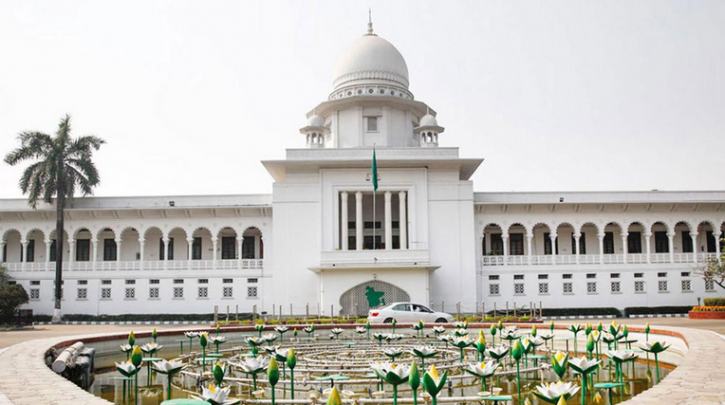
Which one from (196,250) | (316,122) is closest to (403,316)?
(316,122)

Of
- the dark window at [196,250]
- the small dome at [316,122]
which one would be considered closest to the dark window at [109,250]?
the dark window at [196,250]

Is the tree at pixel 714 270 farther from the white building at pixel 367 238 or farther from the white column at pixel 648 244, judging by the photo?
the white column at pixel 648 244

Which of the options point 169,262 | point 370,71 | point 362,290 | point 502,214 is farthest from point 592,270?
point 169,262

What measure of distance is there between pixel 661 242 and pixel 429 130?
618 inches

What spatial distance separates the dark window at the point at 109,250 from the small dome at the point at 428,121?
19.6 metres

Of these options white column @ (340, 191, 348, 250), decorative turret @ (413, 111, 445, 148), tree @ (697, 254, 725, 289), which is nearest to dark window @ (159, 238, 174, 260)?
white column @ (340, 191, 348, 250)

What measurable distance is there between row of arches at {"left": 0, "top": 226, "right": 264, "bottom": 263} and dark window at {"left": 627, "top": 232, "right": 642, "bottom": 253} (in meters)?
22.0

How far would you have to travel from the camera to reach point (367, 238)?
3894 centimetres

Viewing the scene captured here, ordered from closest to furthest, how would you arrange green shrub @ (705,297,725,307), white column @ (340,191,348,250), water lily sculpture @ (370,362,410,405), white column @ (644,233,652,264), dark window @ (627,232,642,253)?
water lily sculpture @ (370,362,410,405) < green shrub @ (705,297,725,307) < white column @ (340,191,348,250) < white column @ (644,233,652,264) < dark window @ (627,232,642,253)

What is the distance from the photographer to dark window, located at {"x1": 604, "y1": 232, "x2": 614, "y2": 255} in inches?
1582

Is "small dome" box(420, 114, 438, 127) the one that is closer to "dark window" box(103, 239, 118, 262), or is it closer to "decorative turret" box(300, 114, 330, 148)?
"decorative turret" box(300, 114, 330, 148)

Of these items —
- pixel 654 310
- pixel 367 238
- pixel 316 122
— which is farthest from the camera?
pixel 316 122

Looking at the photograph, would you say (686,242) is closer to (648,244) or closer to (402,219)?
(648,244)

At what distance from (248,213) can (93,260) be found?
29.9 feet
